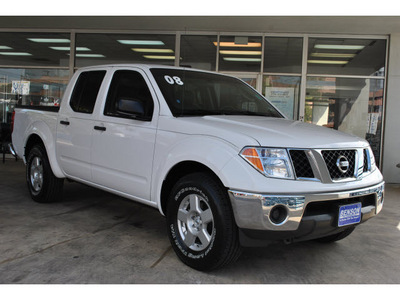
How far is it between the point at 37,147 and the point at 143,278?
3.10m

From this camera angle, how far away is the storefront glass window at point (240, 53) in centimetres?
977

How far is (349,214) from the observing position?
296 centimetres

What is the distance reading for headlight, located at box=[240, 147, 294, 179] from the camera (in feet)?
9.05

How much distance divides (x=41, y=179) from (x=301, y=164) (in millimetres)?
3836

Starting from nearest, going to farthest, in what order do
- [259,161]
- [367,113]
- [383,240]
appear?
[259,161]
[383,240]
[367,113]

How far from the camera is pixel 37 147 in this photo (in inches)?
207

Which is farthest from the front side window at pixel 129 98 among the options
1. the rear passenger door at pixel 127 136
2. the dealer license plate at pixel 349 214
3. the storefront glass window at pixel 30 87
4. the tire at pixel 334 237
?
the storefront glass window at pixel 30 87

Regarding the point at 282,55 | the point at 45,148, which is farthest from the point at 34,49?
the point at 282,55

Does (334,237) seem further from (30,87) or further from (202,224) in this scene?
(30,87)

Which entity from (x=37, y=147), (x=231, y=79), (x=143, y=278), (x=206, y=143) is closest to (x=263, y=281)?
(x=143, y=278)

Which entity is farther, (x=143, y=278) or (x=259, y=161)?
(x=143, y=278)

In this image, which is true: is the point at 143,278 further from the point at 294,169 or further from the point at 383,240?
the point at 383,240

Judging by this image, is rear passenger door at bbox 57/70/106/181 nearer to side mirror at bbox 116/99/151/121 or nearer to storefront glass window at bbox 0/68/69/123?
side mirror at bbox 116/99/151/121

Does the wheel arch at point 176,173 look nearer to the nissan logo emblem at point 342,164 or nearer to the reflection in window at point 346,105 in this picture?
the nissan logo emblem at point 342,164
